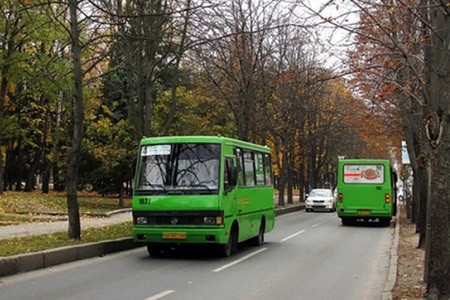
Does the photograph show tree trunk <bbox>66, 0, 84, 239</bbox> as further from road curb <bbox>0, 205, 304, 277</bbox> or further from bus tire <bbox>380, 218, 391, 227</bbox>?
bus tire <bbox>380, 218, 391, 227</bbox>

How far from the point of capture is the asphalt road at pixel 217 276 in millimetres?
9867

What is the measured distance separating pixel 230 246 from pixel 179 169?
2297 mm

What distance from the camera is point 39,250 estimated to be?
41.9ft

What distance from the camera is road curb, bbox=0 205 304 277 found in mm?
11398

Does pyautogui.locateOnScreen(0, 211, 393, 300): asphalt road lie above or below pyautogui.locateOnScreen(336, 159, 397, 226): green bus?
below

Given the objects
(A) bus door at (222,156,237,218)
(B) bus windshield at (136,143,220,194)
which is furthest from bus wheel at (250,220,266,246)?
(B) bus windshield at (136,143,220,194)

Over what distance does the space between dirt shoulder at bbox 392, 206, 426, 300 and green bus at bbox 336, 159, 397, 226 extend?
316 inches

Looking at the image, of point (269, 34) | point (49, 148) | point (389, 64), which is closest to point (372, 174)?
point (269, 34)

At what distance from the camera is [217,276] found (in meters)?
11.8

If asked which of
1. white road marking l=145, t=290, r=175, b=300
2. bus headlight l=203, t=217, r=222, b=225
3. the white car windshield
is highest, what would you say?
the white car windshield

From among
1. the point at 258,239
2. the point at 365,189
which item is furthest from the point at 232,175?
the point at 365,189

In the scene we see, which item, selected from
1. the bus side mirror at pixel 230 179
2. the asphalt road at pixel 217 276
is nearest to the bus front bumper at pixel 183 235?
the asphalt road at pixel 217 276

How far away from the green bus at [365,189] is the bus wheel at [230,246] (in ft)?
45.4

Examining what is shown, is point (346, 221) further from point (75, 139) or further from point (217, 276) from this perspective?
point (217, 276)
